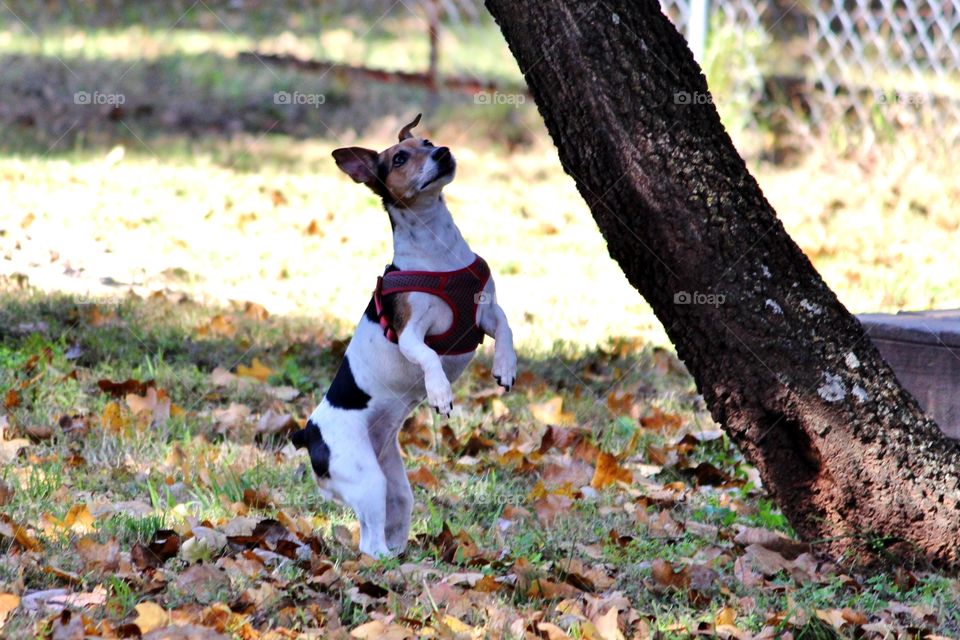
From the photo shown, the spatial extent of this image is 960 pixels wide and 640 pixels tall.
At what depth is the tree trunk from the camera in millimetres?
3342

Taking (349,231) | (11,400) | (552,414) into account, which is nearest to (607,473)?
(552,414)

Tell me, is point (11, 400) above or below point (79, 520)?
above

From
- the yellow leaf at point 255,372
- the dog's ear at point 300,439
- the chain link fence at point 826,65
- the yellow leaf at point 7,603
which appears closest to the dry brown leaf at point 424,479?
the dog's ear at point 300,439

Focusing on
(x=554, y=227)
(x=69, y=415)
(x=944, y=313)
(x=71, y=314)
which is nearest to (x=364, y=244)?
(x=554, y=227)

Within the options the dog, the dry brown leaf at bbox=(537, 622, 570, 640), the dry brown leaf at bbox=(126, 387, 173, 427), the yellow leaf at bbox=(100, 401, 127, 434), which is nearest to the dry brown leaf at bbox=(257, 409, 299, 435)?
the dry brown leaf at bbox=(126, 387, 173, 427)

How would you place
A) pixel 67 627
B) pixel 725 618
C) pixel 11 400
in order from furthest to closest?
pixel 11 400 → pixel 725 618 → pixel 67 627

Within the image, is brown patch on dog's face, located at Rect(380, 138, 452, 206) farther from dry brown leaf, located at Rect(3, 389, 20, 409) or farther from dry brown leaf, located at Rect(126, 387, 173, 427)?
dry brown leaf, located at Rect(3, 389, 20, 409)

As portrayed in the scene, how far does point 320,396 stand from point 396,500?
1578 millimetres

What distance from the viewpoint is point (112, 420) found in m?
4.51

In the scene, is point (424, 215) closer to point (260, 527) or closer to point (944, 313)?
point (260, 527)

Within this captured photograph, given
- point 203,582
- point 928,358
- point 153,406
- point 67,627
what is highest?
point 928,358

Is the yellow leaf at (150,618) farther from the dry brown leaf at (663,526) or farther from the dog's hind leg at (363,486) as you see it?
the dry brown leaf at (663,526)

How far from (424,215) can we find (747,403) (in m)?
1.03

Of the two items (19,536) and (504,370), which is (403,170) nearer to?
(504,370)
